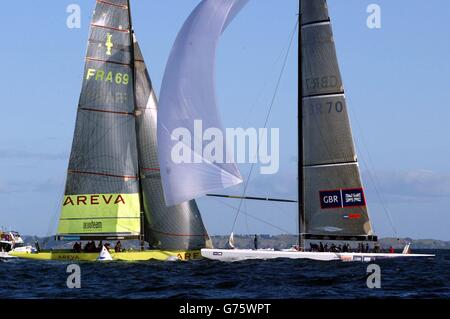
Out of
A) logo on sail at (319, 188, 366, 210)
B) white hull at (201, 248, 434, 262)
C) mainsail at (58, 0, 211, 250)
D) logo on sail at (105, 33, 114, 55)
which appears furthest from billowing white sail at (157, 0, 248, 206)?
logo on sail at (105, 33, 114, 55)

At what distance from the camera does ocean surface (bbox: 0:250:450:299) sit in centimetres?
2725

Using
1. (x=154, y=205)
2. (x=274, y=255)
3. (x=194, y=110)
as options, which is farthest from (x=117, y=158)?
(x=274, y=255)

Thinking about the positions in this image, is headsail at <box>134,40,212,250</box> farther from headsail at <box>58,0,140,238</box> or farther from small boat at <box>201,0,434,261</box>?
small boat at <box>201,0,434,261</box>

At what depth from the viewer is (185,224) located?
47500 mm

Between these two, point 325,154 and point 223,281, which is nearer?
point 223,281

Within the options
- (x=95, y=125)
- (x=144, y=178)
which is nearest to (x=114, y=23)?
(x=95, y=125)

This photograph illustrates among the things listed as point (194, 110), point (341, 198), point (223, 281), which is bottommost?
point (223, 281)

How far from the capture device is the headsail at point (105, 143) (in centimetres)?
4716

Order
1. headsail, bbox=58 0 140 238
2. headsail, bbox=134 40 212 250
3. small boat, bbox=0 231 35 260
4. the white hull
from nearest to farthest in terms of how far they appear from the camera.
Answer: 1. the white hull
2. headsail, bbox=58 0 140 238
3. headsail, bbox=134 40 212 250
4. small boat, bbox=0 231 35 260

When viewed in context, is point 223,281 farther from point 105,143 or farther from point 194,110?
point 105,143

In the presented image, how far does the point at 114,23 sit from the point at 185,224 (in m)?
11.4

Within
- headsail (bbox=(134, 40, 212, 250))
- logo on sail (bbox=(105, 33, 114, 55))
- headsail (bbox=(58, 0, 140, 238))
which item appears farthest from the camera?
headsail (bbox=(134, 40, 212, 250))

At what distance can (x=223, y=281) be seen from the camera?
3147 centimetres

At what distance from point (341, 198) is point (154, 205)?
10.5m
